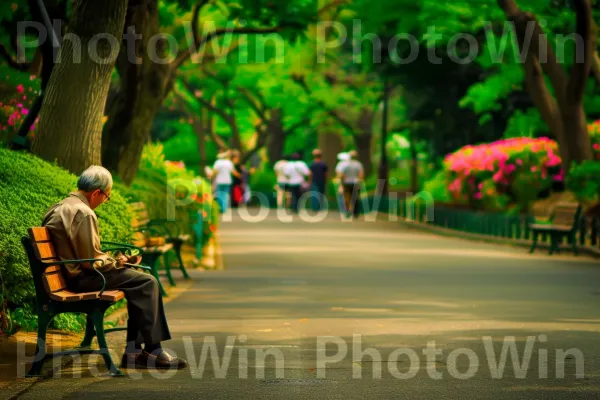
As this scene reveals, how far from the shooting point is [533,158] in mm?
37875

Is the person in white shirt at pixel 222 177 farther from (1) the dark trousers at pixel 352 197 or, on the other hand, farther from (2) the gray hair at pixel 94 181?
(2) the gray hair at pixel 94 181

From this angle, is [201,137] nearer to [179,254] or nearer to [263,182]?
[263,182]

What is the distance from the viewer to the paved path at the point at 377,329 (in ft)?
34.6

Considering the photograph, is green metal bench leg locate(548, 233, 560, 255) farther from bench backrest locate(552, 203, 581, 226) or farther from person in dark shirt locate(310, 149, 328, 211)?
person in dark shirt locate(310, 149, 328, 211)

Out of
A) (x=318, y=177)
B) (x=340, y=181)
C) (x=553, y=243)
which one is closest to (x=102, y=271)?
(x=553, y=243)

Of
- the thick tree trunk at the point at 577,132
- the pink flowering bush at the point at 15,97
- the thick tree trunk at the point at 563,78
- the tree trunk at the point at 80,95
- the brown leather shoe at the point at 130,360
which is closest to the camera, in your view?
the brown leather shoe at the point at 130,360

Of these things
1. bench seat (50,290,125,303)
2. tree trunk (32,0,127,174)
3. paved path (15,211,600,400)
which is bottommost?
paved path (15,211,600,400)

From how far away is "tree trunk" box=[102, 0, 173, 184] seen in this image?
75.8 feet

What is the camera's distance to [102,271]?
11336 mm

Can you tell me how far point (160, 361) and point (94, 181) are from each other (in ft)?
4.85

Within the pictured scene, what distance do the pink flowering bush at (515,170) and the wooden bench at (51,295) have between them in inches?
1055

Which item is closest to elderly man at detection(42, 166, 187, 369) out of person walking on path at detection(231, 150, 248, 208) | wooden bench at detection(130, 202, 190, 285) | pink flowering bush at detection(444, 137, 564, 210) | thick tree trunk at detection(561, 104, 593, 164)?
wooden bench at detection(130, 202, 190, 285)

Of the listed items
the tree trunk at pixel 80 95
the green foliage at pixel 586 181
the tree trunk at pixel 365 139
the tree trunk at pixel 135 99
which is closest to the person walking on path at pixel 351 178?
the green foliage at pixel 586 181

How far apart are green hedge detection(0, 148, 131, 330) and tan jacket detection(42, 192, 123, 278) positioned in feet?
4.40
